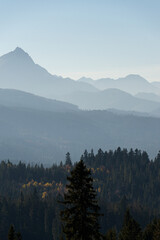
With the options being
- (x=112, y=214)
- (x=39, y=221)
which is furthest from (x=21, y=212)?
(x=112, y=214)

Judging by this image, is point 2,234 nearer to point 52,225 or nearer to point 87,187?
point 52,225

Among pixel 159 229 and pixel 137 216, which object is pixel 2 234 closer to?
pixel 137 216

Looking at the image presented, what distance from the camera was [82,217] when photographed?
34.3 m

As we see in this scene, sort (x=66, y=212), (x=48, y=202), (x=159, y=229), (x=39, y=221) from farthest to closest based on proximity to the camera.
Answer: (x=48, y=202)
(x=39, y=221)
(x=159, y=229)
(x=66, y=212)

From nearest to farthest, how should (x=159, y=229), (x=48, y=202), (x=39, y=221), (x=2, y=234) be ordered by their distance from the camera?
(x=159, y=229)
(x=2, y=234)
(x=39, y=221)
(x=48, y=202)

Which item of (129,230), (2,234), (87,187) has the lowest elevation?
(2,234)

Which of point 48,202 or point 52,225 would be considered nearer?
point 52,225

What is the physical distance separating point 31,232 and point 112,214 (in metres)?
47.6

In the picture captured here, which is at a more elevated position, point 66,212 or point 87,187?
point 87,187

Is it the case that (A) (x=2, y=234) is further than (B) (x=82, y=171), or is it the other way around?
(A) (x=2, y=234)

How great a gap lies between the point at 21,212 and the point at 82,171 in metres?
156

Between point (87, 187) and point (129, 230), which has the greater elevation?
point (87, 187)

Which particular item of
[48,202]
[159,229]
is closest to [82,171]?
[159,229]

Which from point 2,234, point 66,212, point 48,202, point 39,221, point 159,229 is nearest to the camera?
point 66,212
